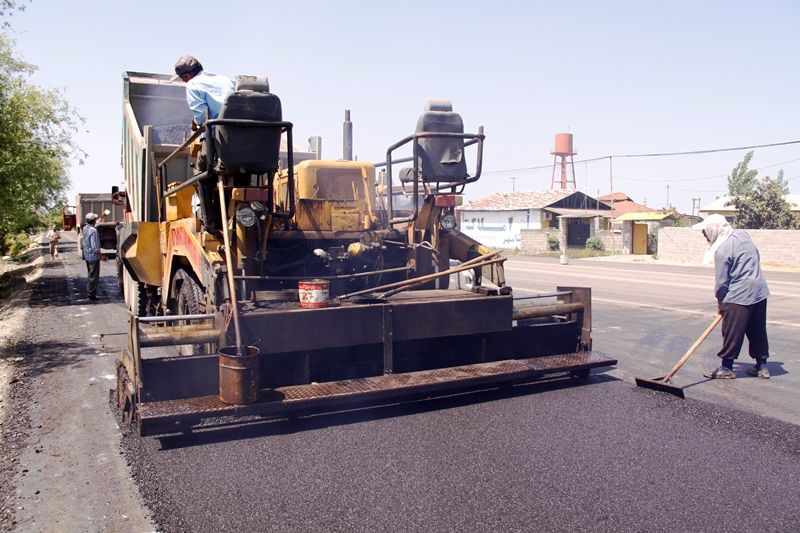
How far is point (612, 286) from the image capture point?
53.8ft

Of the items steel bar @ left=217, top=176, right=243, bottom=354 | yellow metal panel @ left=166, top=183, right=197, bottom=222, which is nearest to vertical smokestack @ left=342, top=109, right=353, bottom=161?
yellow metal panel @ left=166, top=183, right=197, bottom=222

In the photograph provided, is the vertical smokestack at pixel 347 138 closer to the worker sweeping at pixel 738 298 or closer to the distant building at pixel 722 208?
the worker sweeping at pixel 738 298

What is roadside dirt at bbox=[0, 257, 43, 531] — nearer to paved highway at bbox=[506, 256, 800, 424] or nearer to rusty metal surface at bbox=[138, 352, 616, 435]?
rusty metal surface at bbox=[138, 352, 616, 435]

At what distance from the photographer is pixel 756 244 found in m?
29.0

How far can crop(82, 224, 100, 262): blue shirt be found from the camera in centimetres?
1387

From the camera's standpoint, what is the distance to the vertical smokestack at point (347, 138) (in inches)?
293

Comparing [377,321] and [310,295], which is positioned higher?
[310,295]

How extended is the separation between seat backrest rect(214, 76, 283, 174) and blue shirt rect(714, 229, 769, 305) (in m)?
4.21

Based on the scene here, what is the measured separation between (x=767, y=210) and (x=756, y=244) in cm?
610

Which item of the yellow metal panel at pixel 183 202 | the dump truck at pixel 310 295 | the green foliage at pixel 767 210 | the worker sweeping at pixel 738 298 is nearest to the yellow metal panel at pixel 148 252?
the dump truck at pixel 310 295

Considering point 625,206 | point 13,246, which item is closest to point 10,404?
point 13,246

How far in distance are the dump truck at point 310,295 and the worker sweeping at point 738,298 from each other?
1.32 m

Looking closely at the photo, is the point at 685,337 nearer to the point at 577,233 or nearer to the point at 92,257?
the point at 92,257

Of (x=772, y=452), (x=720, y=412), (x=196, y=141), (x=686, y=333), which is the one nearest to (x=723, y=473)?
A: (x=772, y=452)
